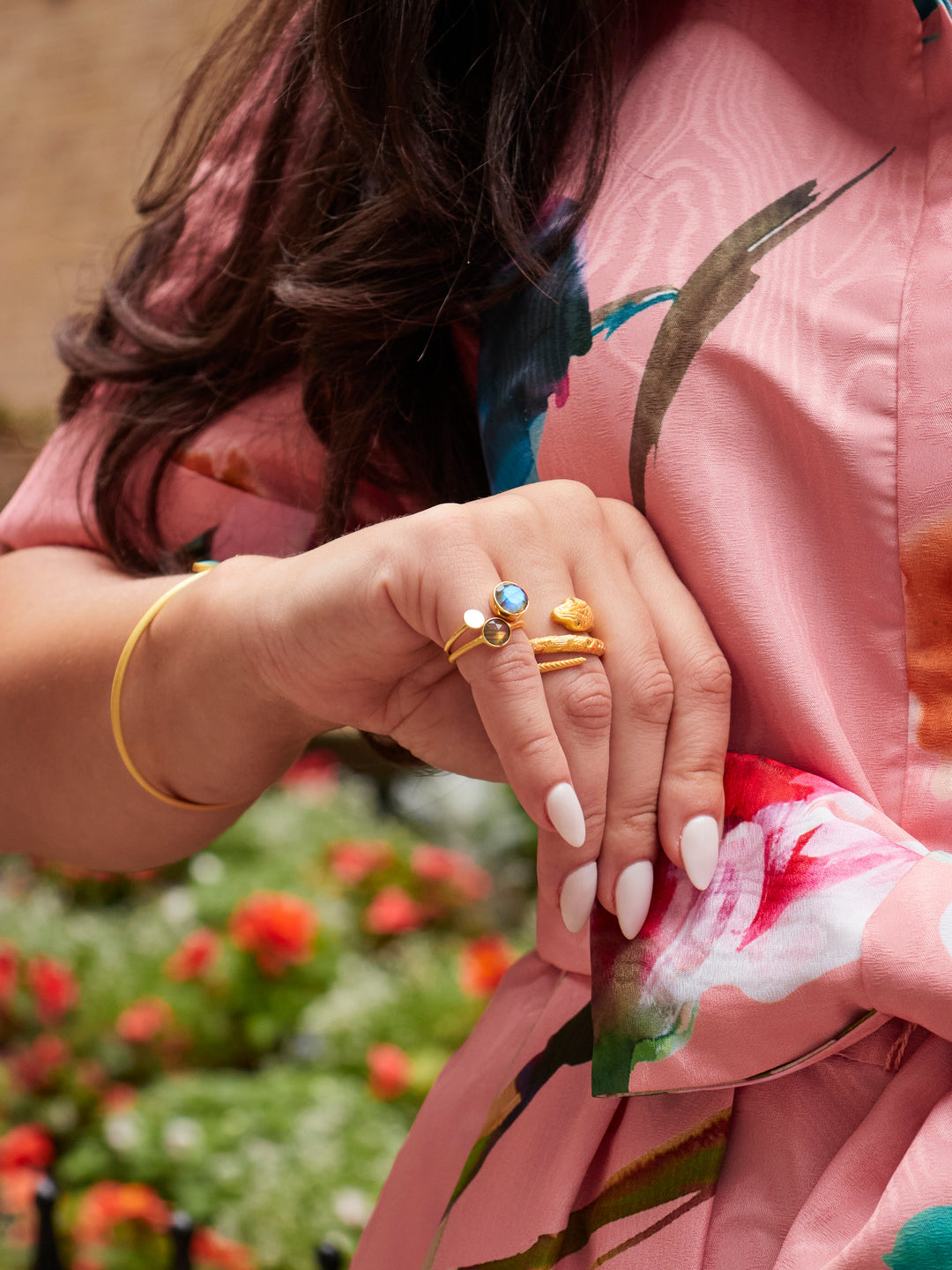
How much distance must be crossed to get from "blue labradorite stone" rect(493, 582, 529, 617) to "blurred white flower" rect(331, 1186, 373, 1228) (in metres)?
1.50

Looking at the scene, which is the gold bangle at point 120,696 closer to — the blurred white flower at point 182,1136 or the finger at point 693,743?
the finger at point 693,743

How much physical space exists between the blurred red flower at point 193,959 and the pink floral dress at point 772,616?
5.27ft

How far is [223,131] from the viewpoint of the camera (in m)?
0.84

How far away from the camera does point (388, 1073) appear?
1953mm

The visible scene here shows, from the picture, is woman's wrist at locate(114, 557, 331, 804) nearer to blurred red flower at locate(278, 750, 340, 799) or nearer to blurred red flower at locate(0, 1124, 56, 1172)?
blurred red flower at locate(0, 1124, 56, 1172)

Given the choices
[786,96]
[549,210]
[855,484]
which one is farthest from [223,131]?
[855,484]

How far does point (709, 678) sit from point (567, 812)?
0.10 m

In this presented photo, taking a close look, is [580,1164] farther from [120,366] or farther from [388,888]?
[388,888]

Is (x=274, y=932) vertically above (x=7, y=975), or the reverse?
(x=274, y=932)

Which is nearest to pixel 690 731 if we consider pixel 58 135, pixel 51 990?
pixel 51 990

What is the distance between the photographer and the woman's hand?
0.53 metres

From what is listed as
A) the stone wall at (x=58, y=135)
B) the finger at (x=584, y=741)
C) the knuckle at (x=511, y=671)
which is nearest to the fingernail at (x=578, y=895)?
the finger at (x=584, y=741)

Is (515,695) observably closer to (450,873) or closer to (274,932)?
(274,932)

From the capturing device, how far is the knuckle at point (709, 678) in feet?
1.82
